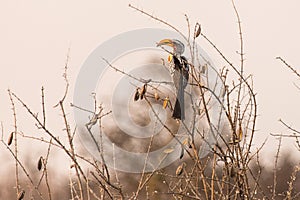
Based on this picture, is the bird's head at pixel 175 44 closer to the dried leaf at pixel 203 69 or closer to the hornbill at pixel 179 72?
the hornbill at pixel 179 72

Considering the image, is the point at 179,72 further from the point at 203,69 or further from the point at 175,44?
the point at 175,44

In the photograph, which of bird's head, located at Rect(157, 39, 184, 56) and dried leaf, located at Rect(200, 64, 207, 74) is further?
bird's head, located at Rect(157, 39, 184, 56)

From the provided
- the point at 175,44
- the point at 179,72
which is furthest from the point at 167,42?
the point at 179,72

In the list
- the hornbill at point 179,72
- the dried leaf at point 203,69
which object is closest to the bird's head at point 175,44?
the hornbill at point 179,72

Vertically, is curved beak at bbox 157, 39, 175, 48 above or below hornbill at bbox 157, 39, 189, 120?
above

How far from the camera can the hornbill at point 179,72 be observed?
140 inches

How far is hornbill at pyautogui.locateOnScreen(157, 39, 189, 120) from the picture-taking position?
3.55 metres

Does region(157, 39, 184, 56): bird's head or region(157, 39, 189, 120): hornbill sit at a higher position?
region(157, 39, 184, 56): bird's head

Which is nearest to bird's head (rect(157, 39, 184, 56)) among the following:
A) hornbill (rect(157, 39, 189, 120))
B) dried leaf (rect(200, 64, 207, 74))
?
Answer: hornbill (rect(157, 39, 189, 120))

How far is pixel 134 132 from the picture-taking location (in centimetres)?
1374

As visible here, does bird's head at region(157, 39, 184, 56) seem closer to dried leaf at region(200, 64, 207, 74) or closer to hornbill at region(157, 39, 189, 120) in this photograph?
hornbill at region(157, 39, 189, 120)

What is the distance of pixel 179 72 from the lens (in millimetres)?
3600

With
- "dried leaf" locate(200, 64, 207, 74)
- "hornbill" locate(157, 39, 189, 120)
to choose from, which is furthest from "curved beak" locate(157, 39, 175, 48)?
"dried leaf" locate(200, 64, 207, 74)

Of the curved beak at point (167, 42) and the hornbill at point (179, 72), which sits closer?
the hornbill at point (179, 72)
